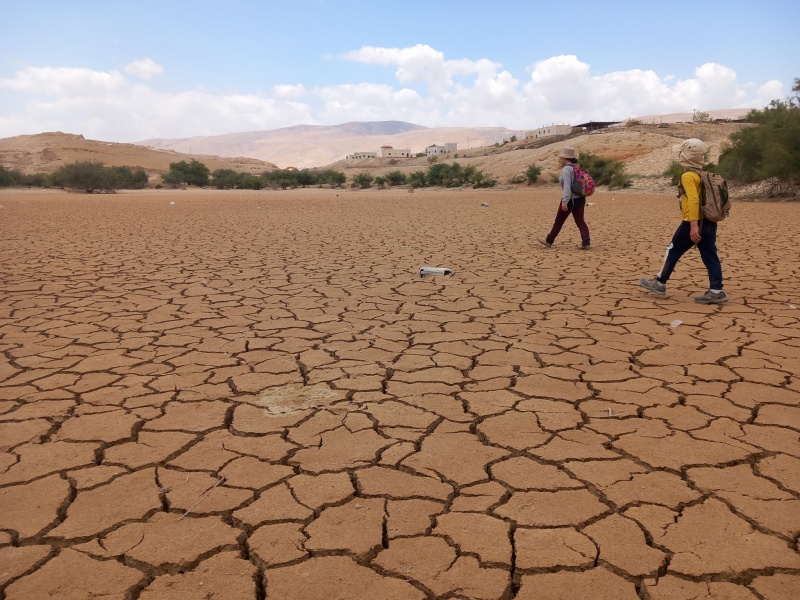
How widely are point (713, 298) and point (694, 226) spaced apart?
716 millimetres

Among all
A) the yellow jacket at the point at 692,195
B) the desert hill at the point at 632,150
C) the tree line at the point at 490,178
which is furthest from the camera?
the desert hill at the point at 632,150

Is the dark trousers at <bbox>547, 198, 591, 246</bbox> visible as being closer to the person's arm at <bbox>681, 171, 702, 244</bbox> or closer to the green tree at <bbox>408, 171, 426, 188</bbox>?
the person's arm at <bbox>681, 171, 702, 244</bbox>

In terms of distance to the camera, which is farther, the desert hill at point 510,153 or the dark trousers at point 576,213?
the desert hill at point 510,153

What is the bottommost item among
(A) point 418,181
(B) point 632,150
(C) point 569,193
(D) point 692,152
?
(C) point 569,193

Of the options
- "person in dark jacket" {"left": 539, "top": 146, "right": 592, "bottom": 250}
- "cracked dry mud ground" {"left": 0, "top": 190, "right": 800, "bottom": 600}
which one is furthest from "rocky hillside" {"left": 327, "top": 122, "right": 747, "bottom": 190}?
"cracked dry mud ground" {"left": 0, "top": 190, "right": 800, "bottom": 600}

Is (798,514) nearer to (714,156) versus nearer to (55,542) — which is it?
(55,542)

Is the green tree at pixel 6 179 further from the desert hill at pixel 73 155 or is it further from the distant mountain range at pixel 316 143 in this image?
the distant mountain range at pixel 316 143

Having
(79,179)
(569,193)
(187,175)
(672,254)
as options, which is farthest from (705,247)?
(187,175)

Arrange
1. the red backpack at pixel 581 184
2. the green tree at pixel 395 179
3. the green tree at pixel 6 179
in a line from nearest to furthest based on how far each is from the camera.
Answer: the red backpack at pixel 581 184
the green tree at pixel 6 179
the green tree at pixel 395 179

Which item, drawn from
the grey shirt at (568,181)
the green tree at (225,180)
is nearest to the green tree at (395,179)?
the green tree at (225,180)

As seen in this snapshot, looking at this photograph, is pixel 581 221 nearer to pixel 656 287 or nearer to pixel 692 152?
pixel 656 287

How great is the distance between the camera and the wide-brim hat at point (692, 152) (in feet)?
14.4

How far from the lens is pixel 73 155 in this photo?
165 ft

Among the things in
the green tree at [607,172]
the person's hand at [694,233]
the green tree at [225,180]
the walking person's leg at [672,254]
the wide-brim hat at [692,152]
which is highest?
the green tree at [225,180]
